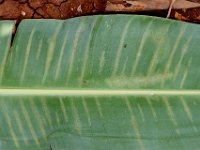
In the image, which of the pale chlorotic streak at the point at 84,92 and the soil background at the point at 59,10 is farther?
the soil background at the point at 59,10

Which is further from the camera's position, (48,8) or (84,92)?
(48,8)

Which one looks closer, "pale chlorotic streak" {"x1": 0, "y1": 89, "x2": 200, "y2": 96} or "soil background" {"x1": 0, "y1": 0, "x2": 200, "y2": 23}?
"pale chlorotic streak" {"x1": 0, "y1": 89, "x2": 200, "y2": 96}

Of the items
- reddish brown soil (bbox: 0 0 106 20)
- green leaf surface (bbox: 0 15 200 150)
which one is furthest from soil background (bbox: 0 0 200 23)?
green leaf surface (bbox: 0 15 200 150)

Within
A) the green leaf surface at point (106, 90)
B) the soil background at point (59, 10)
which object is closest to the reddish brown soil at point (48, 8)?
the soil background at point (59, 10)

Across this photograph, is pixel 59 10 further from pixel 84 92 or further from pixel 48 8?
pixel 84 92

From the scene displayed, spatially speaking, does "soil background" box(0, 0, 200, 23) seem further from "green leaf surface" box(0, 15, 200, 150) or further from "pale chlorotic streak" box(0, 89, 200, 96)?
A: "pale chlorotic streak" box(0, 89, 200, 96)

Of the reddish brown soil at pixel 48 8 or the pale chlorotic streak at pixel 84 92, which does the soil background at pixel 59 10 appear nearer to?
the reddish brown soil at pixel 48 8

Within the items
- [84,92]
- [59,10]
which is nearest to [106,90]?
[84,92]

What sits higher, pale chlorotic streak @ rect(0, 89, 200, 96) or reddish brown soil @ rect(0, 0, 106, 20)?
reddish brown soil @ rect(0, 0, 106, 20)

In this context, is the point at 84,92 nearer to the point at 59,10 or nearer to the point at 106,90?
the point at 106,90
